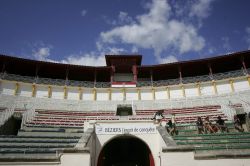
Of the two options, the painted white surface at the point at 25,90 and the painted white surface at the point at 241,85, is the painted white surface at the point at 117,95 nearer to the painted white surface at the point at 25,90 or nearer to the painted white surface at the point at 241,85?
the painted white surface at the point at 25,90

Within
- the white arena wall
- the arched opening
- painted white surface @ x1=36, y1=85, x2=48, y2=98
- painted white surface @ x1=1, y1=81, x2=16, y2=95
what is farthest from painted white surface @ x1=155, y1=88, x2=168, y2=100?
painted white surface @ x1=1, y1=81, x2=16, y2=95

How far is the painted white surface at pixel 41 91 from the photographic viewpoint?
31047 millimetres

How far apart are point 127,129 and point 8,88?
20844 mm

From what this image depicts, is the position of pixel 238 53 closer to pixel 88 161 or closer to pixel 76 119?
pixel 76 119

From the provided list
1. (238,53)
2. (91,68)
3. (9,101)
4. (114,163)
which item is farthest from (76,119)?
(238,53)

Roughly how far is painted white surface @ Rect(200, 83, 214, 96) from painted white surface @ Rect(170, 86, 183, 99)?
2971 millimetres

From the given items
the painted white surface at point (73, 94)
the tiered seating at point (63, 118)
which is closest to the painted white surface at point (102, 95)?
the painted white surface at point (73, 94)

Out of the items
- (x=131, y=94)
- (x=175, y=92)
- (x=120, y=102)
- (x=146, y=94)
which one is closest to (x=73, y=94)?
(x=120, y=102)

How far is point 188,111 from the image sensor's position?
85.8ft

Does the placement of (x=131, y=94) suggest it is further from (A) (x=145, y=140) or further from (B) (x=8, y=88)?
(A) (x=145, y=140)

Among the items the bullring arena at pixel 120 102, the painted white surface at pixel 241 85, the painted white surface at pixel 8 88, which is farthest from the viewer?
the painted white surface at pixel 241 85

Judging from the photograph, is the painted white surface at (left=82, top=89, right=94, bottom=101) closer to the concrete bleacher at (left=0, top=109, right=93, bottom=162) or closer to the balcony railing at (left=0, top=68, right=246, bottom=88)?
the balcony railing at (left=0, top=68, right=246, bottom=88)

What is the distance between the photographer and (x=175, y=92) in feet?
106

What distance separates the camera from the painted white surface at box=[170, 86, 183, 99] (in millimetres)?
32094
